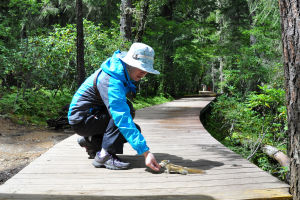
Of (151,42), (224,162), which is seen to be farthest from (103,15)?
(224,162)

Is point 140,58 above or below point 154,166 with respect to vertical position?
above

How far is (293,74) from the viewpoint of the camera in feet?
7.86

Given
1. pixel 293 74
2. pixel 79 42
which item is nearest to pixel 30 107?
pixel 79 42

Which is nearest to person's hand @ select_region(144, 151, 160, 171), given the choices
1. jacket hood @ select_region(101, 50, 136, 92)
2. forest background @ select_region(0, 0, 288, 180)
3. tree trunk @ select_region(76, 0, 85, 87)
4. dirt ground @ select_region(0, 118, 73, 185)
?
jacket hood @ select_region(101, 50, 136, 92)

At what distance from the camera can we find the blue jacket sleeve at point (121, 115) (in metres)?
2.69

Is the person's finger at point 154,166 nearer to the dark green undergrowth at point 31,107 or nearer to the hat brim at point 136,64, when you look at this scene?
the hat brim at point 136,64

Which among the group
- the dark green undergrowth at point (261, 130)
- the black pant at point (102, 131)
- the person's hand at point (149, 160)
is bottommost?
the dark green undergrowth at point (261, 130)

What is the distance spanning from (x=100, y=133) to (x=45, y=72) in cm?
667

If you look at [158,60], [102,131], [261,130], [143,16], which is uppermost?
[143,16]

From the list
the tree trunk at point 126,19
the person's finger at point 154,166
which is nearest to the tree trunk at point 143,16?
the tree trunk at point 126,19

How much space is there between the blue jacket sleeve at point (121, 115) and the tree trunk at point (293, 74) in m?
1.31

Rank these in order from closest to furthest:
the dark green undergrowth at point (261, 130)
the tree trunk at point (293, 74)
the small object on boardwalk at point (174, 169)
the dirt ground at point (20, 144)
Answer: the tree trunk at point (293, 74), the small object on boardwalk at point (174, 169), the dirt ground at point (20, 144), the dark green undergrowth at point (261, 130)

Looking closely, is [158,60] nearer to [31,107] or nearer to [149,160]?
[31,107]

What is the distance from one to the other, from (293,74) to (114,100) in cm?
163
